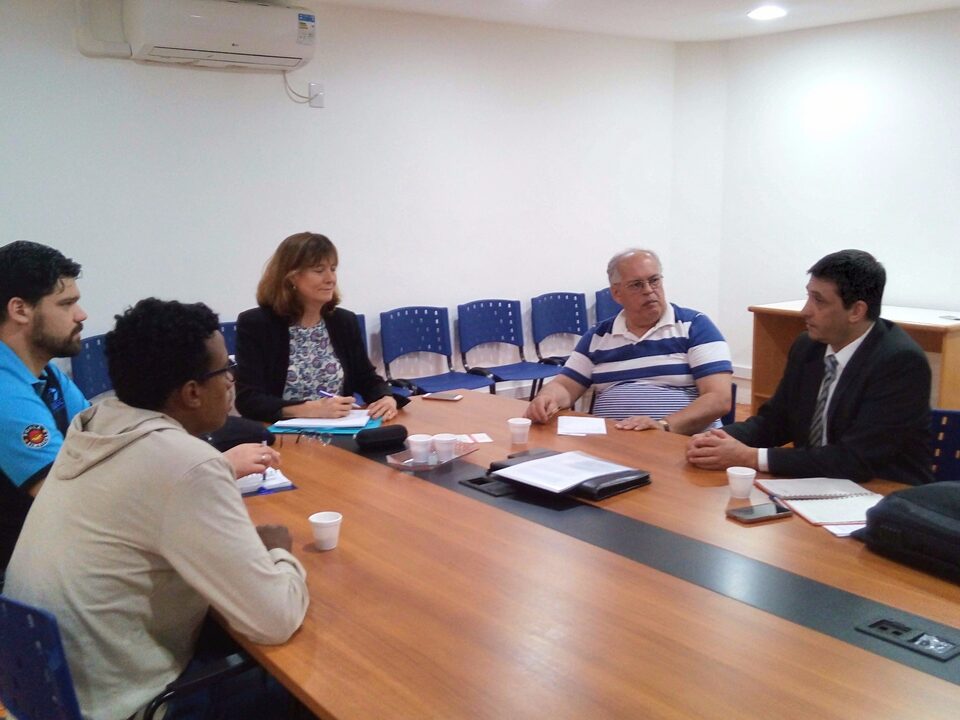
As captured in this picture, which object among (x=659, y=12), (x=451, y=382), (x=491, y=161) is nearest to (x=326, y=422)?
(x=451, y=382)

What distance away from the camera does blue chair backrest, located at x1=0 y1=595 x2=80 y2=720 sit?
4.18 feet

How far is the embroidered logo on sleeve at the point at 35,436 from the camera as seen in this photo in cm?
194

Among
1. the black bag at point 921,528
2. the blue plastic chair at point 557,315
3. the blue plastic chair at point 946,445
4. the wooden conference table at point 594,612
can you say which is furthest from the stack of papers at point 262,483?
the blue plastic chair at point 557,315

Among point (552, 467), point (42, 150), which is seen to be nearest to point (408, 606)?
point (552, 467)

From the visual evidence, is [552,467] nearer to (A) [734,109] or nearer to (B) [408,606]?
(B) [408,606]

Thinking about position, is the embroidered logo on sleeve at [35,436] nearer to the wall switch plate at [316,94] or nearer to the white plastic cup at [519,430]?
the white plastic cup at [519,430]

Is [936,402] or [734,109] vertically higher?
[734,109]

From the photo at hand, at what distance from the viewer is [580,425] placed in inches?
113

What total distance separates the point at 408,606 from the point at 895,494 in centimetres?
108

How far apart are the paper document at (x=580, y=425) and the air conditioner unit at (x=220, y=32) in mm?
2610

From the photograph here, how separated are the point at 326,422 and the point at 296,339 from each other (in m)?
0.50

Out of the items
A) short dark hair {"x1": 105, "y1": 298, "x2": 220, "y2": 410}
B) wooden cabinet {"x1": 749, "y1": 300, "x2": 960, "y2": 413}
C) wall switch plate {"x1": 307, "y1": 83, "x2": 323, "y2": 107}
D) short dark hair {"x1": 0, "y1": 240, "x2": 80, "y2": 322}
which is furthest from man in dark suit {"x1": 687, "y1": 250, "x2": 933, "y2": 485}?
wall switch plate {"x1": 307, "y1": 83, "x2": 323, "y2": 107}

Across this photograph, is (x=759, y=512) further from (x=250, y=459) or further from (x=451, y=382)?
(x=451, y=382)

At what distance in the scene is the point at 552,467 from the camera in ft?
7.58
